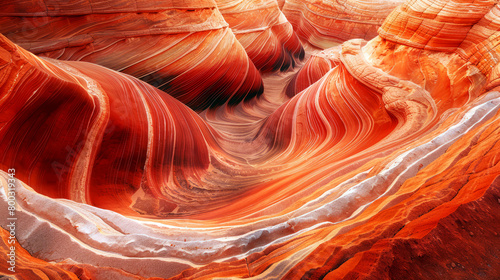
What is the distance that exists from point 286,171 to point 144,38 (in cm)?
306

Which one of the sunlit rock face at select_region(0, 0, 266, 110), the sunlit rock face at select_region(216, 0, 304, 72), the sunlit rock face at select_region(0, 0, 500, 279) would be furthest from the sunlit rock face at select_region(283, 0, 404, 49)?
the sunlit rock face at select_region(0, 0, 500, 279)

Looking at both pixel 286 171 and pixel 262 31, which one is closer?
pixel 286 171

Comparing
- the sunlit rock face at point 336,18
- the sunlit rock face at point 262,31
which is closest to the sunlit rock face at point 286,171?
the sunlit rock face at point 262,31

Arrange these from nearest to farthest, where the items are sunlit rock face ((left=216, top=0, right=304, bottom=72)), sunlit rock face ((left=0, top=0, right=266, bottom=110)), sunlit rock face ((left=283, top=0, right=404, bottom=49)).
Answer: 1. sunlit rock face ((left=0, top=0, right=266, bottom=110))
2. sunlit rock face ((left=216, top=0, right=304, bottom=72))
3. sunlit rock face ((left=283, top=0, right=404, bottom=49))

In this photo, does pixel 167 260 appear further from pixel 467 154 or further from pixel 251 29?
pixel 251 29

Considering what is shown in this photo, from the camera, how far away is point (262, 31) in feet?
21.0

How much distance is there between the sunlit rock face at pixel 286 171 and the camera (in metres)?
0.95

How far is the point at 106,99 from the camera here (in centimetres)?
237

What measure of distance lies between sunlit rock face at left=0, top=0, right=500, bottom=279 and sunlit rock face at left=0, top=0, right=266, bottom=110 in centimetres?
93

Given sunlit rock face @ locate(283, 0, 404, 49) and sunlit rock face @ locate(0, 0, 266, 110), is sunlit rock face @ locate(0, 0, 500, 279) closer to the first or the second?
sunlit rock face @ locate(0, 0, 266, 110)

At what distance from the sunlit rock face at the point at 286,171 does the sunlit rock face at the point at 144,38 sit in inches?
36.7

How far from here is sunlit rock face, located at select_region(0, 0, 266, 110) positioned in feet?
10.5

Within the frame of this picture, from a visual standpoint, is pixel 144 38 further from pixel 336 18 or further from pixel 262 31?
pixel 336 18

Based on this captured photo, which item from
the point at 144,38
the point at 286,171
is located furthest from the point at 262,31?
the point at 286,171
